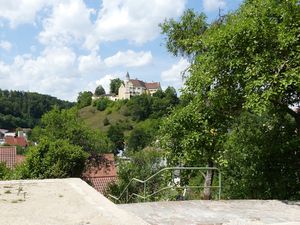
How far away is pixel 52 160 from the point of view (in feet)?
54.6

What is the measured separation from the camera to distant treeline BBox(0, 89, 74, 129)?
118 meters

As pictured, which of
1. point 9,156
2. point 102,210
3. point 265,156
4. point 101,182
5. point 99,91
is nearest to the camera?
point 102,210

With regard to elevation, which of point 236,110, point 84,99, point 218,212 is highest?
point 84,99

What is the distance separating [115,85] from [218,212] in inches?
5291

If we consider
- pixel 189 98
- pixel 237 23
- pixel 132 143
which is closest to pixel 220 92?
pixel 237 23

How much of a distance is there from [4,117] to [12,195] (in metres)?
117

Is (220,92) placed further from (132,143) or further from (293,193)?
(132,143)

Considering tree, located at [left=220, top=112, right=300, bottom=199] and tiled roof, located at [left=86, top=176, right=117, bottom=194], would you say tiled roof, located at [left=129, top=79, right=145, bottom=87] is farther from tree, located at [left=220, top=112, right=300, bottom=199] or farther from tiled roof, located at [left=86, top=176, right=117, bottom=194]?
tree, located at [left=220, top=112, right=300, bottom=199]

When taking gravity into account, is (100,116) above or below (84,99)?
below

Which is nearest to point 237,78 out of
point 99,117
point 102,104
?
point 99,117

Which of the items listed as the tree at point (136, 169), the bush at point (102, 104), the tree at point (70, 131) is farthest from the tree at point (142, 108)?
the tree at point (70, 131)

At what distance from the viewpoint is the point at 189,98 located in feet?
36.1

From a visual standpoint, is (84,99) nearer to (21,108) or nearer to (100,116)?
(100,116)

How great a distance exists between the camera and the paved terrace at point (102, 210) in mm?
5652
